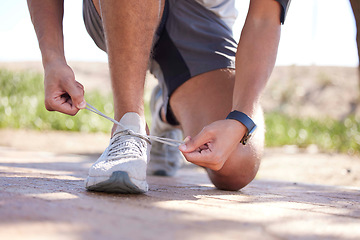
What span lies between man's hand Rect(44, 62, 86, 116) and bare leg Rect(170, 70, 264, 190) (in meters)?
0.62

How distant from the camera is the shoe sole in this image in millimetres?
1238

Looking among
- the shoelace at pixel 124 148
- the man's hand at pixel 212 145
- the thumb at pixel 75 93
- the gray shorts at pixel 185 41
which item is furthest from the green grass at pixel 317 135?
the thumb at pixel 75 93

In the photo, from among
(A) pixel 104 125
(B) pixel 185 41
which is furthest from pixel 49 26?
(A) pixel 104 125

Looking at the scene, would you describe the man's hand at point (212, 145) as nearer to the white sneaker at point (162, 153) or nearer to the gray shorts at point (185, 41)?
the gray shorts at point (185, 41)

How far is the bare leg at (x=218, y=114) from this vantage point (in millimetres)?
1705

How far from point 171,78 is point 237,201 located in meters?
0.91

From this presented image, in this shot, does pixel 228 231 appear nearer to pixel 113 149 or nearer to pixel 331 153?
pixel 113 149

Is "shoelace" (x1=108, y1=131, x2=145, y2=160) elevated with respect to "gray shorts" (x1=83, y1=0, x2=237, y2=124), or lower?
lower

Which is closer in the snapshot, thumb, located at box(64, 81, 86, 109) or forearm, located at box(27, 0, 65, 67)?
thumb, located at box(64, 81, 86, 109)

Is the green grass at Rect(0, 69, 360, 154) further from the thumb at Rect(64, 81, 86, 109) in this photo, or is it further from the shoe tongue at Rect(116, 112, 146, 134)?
the thumb at Rect(64, 81, 86, 109)

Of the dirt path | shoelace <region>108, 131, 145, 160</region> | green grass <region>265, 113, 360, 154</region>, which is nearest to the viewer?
the dirt path

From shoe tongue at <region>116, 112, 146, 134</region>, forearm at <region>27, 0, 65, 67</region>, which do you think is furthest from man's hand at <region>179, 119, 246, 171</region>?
forearm at <region>27, 0, 65, 67</region>

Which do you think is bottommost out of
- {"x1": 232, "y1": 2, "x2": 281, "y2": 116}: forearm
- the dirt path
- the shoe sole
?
the dirt path

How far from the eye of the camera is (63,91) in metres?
1.47
